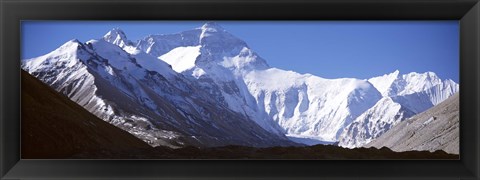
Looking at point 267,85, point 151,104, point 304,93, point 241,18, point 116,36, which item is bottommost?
point 151,104

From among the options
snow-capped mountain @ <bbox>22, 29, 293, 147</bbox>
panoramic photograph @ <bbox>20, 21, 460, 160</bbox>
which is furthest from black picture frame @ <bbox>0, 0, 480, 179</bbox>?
snow-capped mountain @ <bbox>22, 29, 293, 147</bbox>

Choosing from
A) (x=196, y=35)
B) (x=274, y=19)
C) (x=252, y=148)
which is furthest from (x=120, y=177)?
(x=196, y=35)

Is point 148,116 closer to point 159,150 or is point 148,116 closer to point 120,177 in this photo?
point 159,150

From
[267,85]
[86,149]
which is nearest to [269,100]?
[267,85]

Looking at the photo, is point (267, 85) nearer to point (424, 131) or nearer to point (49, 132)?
point (424, 131)

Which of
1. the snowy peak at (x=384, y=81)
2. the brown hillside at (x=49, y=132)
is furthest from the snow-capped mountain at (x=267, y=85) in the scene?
the brown hillside at (x=49, y=132)

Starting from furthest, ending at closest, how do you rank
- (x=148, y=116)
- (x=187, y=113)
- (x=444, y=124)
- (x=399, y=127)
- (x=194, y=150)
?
1. (x=187, y=113)
2. (x=148, y=116)
3. (x=399, y=127)
4. (x=444, y=124)
5. (x=194, y=150)
